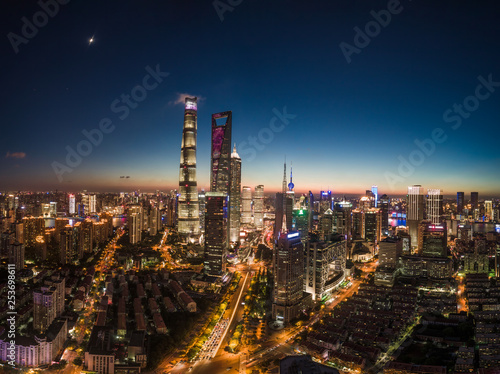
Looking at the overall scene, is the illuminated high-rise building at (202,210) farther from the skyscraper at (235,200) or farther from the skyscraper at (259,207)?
the skyscraper at (259,207)

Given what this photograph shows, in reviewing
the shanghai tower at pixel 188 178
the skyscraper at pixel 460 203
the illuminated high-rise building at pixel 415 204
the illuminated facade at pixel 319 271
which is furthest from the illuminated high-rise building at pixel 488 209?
the shanghai tower at pixel 188 178

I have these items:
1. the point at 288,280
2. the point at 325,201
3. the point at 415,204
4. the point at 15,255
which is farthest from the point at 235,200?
the point at 288,280

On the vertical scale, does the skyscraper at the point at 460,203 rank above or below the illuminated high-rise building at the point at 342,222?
above

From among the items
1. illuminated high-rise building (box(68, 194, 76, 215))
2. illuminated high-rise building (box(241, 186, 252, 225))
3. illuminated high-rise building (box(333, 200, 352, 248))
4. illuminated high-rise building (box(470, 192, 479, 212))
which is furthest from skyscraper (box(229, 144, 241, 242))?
illuminated high-rise building (box(470, 192, 479, 212))

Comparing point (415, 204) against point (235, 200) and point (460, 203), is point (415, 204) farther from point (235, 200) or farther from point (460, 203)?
point (235, 200)

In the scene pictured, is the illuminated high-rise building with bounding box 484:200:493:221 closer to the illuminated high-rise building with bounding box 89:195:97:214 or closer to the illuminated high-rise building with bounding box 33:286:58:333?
the illuminated high-rise building with bounding box 33:286:58:333

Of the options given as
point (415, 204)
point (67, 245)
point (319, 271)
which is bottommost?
point (319, 271)

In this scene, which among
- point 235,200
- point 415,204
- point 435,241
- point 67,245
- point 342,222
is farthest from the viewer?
point 415,204
